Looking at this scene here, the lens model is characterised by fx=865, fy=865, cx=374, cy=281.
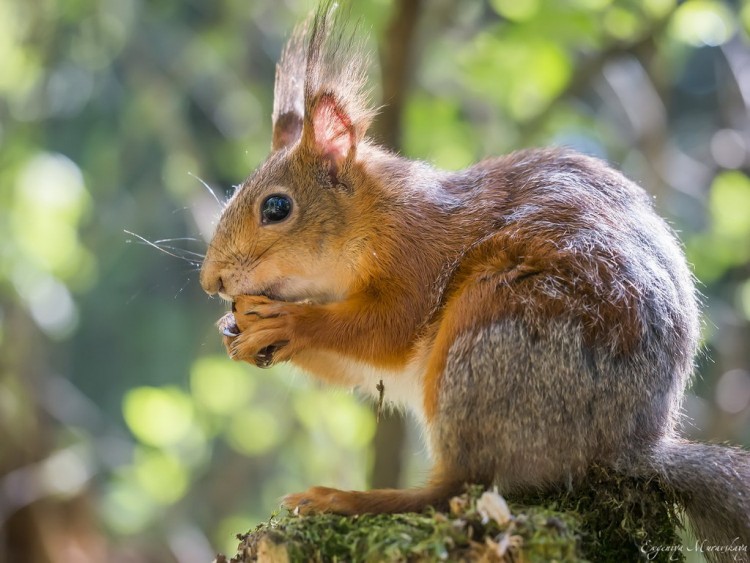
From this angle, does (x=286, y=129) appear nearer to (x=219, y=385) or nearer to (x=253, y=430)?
(x=219, y=385)

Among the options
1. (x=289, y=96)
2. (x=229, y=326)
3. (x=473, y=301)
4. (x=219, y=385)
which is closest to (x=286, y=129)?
(x=289, y=96)

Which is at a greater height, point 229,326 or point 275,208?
point 275,208

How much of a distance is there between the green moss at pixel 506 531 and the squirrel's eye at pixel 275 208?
90cm

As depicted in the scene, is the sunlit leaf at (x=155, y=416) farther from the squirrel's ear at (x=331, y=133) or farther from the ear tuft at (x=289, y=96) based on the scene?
the squirrel's ear at (x=331, y=133)

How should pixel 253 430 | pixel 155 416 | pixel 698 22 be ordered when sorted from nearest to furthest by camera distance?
pixel 698 22 → pixel 155 416 → pixel 253 430

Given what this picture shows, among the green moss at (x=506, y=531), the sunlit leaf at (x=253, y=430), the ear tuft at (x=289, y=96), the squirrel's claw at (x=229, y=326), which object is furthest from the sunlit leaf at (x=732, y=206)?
the squirrel's claw at (x=229, y=326)

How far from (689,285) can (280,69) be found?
1.60 metres

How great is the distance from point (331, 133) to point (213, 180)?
2.86m

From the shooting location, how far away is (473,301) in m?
2.22

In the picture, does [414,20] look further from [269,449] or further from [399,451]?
[269,449]

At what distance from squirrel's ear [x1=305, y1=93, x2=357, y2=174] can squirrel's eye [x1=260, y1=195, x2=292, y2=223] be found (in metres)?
0.19

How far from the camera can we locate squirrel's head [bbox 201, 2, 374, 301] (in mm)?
2605

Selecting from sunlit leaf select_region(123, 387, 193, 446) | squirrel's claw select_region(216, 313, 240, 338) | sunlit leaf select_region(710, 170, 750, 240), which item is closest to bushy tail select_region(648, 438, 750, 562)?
squirrel's claw select_region(216, 313, 240, 338)

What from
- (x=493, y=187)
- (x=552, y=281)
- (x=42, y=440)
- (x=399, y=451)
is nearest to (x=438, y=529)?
(x=552, y=281)
